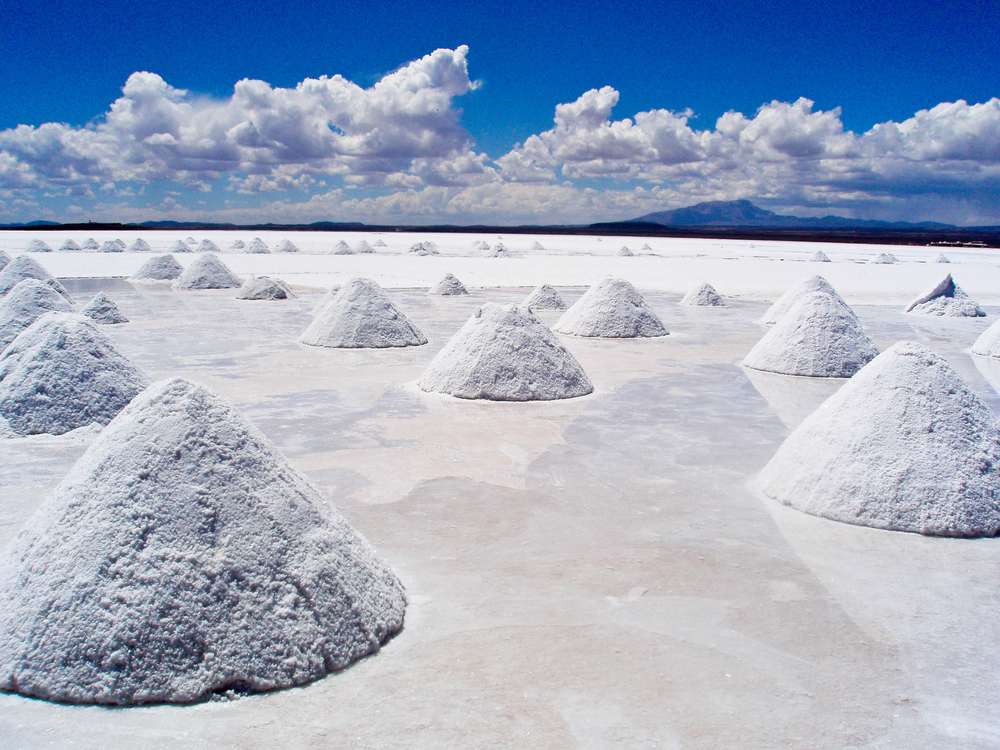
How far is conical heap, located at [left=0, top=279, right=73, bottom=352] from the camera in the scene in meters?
8.40

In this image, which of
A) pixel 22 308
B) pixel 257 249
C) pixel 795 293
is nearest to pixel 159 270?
pixel 22 308

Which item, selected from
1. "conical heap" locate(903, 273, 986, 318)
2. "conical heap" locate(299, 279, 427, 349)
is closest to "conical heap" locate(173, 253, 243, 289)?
"conical heap" locate(299, 279, 427, 349)

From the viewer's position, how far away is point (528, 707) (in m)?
2.42

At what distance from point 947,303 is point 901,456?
13.0m

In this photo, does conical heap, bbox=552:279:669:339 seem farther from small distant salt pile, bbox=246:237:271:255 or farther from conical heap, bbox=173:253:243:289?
small distant salt pile, bbox=246:237:271:255

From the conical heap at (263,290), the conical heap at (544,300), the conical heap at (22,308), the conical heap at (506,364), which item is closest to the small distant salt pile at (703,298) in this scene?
the conical heap at (544,300)

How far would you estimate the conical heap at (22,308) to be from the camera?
27.6 ft

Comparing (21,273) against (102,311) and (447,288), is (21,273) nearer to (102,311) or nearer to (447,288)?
(102,311)

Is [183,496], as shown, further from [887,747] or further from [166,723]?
[887,747]

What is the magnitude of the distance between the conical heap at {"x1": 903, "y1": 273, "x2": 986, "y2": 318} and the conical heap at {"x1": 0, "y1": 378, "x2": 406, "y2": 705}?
15.4m

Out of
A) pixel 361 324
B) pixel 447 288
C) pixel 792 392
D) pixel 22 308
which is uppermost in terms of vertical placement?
pixel 22 308

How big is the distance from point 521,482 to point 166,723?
268 cm

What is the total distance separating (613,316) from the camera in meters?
11.2

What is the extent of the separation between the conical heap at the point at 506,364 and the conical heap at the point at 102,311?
275 inches
